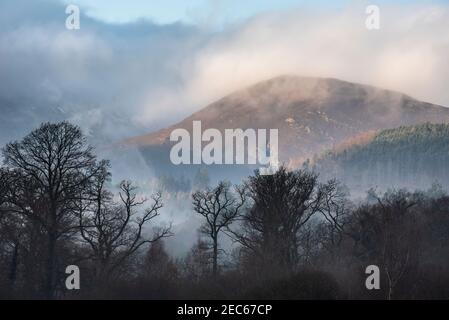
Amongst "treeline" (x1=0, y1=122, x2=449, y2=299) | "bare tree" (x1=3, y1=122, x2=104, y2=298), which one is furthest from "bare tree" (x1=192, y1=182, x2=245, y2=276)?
"bare tree" (x1=3, y1=122, x2=104, y2=298)

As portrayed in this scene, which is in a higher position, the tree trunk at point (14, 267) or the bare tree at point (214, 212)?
the bare tree at point (214, 212)

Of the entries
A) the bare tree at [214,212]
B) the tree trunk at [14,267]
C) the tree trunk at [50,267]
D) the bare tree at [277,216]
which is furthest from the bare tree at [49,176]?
the bare tree at [277,216]

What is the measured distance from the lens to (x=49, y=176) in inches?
2158

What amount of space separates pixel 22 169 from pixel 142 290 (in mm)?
15009

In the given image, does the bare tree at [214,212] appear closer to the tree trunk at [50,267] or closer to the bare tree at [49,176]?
the tree trunk at [50,267]

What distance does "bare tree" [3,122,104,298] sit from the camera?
54.1 meters

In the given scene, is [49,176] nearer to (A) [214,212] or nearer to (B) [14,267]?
(B) [14,267]

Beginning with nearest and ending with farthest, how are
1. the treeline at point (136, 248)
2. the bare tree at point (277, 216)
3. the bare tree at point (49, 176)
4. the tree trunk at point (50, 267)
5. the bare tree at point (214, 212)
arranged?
the treeline at point (136, 248) → the tree trunk at point (50, 267) → the bare tree at point (49, 176) → the bare tree at point (277, 216) → the bare tree at point (214, 212)

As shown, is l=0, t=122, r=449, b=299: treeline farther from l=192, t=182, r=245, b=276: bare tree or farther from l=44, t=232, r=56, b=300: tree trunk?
l=192, t=182, r=245, b=276: bare tree

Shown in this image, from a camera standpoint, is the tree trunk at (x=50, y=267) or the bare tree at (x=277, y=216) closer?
the tree trunk at (x=50, y=267)

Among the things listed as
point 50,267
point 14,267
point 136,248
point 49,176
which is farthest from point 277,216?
point 14,267

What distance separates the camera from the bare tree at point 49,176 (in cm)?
5409
